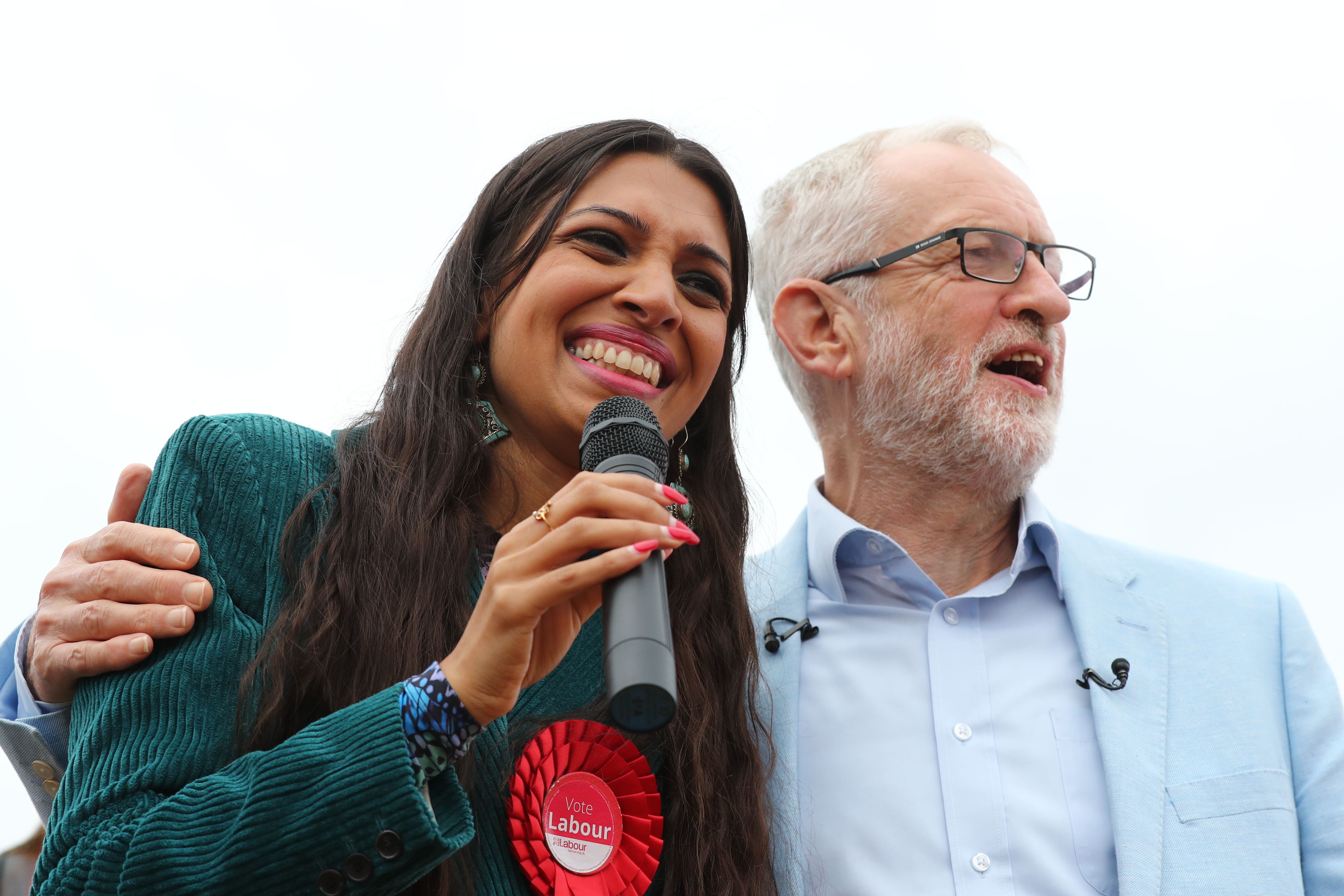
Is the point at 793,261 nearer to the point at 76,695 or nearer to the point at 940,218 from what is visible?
the point at 940,218

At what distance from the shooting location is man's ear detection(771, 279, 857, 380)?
3.61 m

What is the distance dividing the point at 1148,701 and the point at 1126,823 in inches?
14.1

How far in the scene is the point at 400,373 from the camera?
104 inches

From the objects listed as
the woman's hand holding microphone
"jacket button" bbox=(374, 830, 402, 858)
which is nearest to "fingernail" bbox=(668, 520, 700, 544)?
the woman's hand holding microphone

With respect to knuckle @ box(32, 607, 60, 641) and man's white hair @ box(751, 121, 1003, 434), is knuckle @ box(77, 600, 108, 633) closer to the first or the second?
knuckle @ box(32, 607, 60, 641)

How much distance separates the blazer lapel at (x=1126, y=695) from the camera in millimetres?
2525

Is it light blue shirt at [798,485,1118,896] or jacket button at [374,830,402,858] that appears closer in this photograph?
jacket button at [374,830,402,858]

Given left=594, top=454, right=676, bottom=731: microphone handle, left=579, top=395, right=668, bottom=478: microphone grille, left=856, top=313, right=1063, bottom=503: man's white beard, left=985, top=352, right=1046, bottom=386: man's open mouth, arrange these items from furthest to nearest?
left=985, top=352, right=1046, bottom=386: man's open mouth
left=856, top=313, right=1063, bottom=503: man's white beard
left=579, top=395, right=668, bottom=478: microphone grille
left=594, top=454, right=676, bottom=731: microphone handle

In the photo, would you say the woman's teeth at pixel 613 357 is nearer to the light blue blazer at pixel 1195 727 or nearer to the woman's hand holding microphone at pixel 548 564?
the woman's hand holding microphone at pixel 548 564

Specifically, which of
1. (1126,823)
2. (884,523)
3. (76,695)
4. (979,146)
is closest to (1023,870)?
(1126,823)

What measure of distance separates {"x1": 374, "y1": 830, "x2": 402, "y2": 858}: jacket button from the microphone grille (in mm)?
629

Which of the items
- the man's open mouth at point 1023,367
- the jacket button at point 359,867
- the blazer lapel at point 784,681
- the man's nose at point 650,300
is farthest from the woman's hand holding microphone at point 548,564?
the man's open mouth at point 1023,367

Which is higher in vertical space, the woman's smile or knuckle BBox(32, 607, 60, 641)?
the woman's smile

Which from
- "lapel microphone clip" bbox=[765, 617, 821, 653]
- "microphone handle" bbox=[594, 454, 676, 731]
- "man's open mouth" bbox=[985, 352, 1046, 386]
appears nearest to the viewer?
"microphone handle" bbox=[594, 454, 676, 731]
